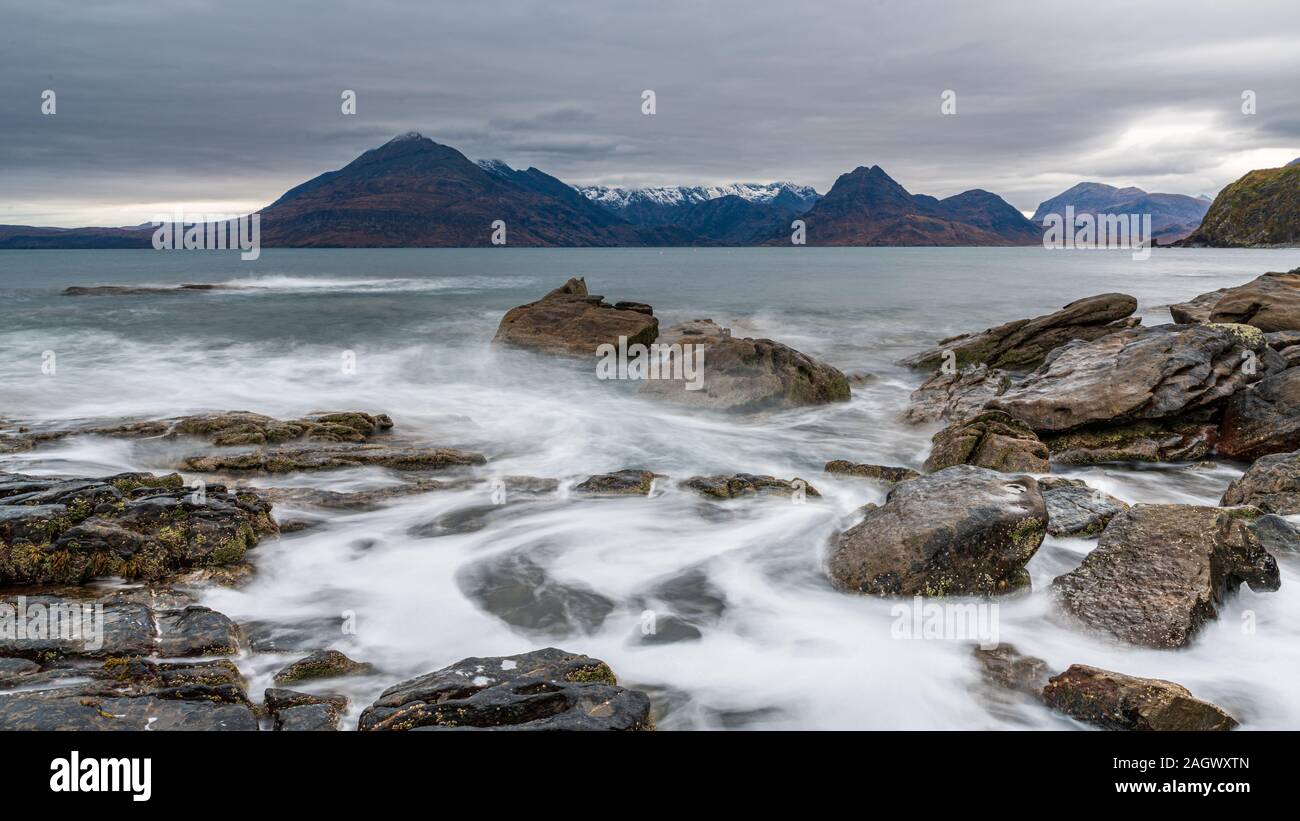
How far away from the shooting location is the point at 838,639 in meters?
8.05

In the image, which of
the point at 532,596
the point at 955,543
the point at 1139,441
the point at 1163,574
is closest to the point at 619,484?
the point at 532,596

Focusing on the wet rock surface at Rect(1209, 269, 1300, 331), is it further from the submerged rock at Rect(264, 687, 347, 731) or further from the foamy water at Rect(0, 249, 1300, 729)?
the submerged rock at Rect(264, 687, 347, 731)

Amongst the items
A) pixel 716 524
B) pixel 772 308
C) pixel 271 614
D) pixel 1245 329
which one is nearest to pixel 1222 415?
pixel 1245 329

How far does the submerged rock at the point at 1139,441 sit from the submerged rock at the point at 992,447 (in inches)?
39.4

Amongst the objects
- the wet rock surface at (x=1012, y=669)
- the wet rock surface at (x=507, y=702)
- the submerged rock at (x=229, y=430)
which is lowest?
the wet rock surface at (x=1012, y=669)

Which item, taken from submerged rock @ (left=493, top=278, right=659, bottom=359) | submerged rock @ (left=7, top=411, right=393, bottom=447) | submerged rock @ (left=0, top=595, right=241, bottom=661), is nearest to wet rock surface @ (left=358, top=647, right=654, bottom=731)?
submerged rock @ (left=0, top=595, right=241, bottom=661)

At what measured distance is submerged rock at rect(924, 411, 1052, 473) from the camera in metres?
12.9

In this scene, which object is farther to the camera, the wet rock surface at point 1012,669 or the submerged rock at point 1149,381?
the submerged rock at point 1149,381

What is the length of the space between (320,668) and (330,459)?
7506 mm

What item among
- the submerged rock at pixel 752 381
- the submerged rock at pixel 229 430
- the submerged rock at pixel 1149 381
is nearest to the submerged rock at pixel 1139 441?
the submerged rock at pixel 1149 381

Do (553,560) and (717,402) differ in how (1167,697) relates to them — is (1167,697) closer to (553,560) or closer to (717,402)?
(553,560)

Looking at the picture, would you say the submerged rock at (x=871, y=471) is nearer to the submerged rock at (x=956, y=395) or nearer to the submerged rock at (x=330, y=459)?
the submerged rock at (x=956, y=395)

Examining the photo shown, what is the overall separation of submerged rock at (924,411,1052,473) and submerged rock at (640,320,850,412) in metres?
5.51

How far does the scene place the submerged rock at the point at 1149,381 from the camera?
14422mm
